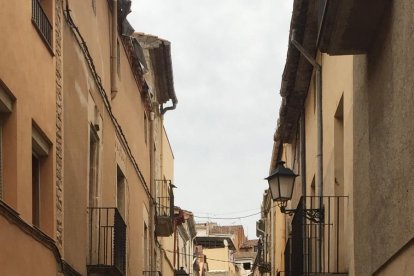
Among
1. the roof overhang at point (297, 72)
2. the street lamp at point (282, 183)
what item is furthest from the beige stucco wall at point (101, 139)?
the roof overhang at point (297, 72)

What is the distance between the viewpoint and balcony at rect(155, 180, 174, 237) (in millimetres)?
25906

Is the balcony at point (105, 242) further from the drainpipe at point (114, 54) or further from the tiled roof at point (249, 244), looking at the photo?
the tiled roof at point (249, 244)

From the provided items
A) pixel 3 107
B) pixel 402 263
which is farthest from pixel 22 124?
pixel 402 263

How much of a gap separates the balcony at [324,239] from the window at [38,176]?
3272 millimetres

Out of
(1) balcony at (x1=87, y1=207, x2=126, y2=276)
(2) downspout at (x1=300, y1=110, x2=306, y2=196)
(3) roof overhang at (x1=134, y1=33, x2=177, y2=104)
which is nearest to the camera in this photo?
(1) balcony at (x1=87, y1=207, x2=126, y2=276)

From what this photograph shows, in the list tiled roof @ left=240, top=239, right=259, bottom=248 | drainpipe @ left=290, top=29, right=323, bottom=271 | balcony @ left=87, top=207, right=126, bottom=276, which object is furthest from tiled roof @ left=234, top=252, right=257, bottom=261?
drainpipe @ left=290, top=29, right=323, bottom=271

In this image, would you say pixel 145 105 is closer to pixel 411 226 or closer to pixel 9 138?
pixel 9 138

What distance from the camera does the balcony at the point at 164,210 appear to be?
25.9 metres

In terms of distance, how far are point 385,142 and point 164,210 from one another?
19.3m

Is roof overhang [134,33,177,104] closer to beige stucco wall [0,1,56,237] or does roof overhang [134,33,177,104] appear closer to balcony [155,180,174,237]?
balcony [155,180,174,237]

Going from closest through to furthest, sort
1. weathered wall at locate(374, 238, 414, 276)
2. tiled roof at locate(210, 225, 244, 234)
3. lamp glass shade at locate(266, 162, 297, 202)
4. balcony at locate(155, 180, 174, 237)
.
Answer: weathered wall at locate(374, 238, 414, 276) < lamp glass shade at locate(266, 162, 297, 202) < balcony at locate(155, 180, 174, 237) < tiled roof at locate(210, 225, 244, 234)

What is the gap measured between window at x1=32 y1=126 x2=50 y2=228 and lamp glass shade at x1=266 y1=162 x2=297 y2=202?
3753mm

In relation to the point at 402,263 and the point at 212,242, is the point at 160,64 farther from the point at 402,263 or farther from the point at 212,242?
the point at 212,242

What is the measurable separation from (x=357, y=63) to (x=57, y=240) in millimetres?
4425
